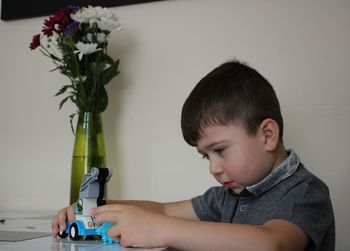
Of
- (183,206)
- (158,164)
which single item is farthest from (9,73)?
(183,206)

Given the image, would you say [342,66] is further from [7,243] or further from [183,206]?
[7,243]

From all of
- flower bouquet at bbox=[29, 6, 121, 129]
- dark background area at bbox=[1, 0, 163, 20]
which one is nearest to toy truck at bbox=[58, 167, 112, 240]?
flower bouquet at bbox=[29, 6, 121, 129]

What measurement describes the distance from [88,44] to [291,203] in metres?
0.66

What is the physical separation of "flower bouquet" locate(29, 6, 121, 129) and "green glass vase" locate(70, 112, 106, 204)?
1.3 inches

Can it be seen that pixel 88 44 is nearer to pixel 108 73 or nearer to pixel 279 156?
pixel 108 73

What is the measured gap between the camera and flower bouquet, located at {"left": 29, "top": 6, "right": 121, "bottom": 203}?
3.55ft

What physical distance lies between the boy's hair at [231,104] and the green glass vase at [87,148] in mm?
374

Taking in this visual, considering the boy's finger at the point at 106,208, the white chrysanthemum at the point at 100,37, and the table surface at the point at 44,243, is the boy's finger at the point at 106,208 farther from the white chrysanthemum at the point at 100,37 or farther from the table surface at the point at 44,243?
the white chrysanthemum at the point at 100,37

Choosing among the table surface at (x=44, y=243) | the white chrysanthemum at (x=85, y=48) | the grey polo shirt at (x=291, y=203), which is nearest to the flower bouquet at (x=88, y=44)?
the white chrysanthemum at (x=85, y=48)

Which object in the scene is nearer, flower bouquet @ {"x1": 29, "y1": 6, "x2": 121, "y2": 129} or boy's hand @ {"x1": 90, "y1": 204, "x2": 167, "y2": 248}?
boy's hand @ {"x1": 90, "y1": 204, "x2": 167, "y2": 248}

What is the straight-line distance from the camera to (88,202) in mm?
707

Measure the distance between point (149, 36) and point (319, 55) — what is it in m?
0.49

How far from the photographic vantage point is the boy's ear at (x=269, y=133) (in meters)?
0.76

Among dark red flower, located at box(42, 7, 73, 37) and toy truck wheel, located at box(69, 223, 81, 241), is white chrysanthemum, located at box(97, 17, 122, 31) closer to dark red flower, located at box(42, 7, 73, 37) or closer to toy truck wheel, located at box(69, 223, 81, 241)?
dark red flower, located at box(42, 7, 73, 37)
